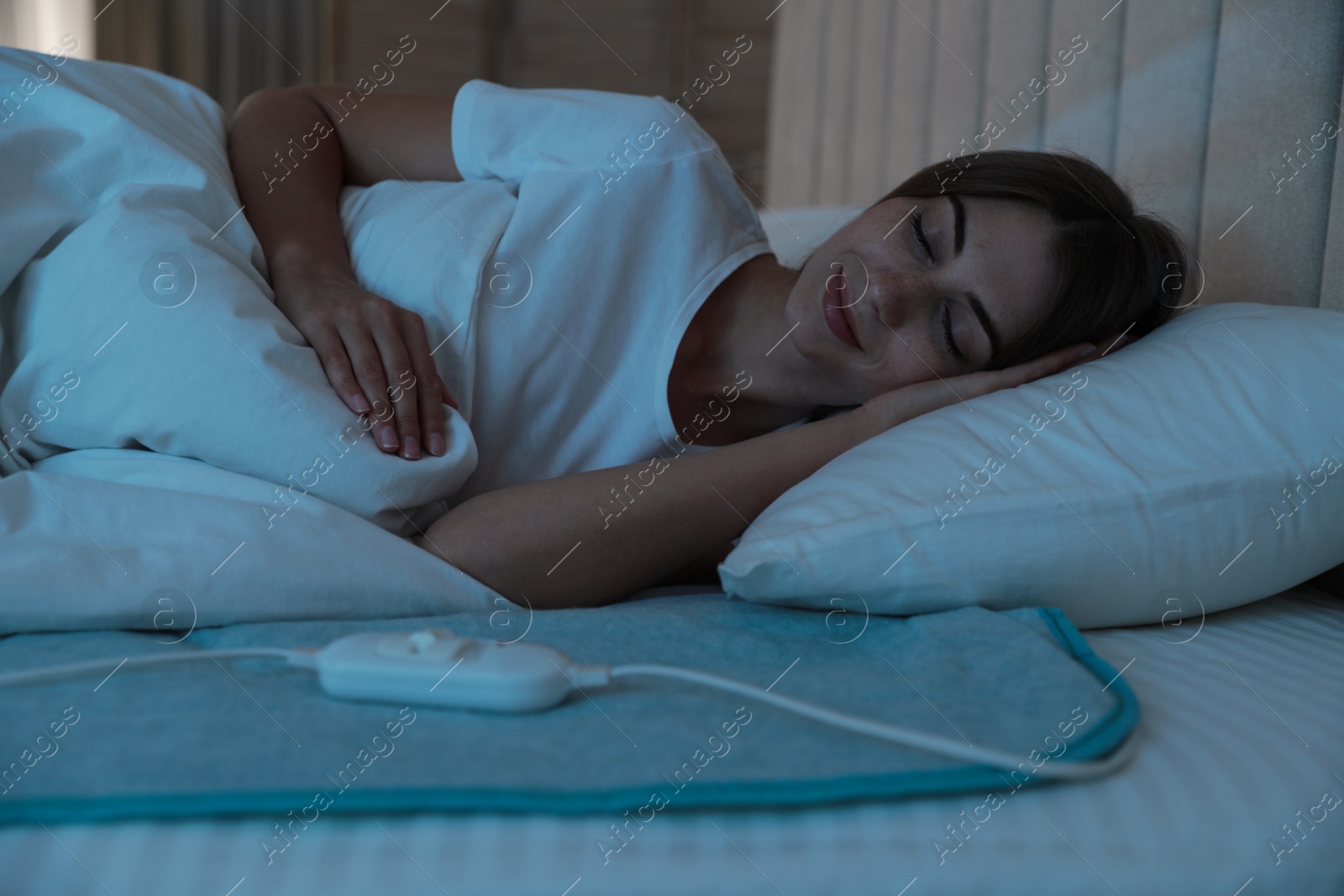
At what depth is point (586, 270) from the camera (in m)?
1.02

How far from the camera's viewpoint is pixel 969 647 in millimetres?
653

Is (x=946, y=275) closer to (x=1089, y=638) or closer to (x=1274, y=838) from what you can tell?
(x=1089, y=638)

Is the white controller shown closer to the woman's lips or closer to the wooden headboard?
the woman's lips

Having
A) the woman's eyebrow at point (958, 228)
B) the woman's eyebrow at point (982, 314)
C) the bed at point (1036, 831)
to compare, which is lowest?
the bed at point (1036, 831)

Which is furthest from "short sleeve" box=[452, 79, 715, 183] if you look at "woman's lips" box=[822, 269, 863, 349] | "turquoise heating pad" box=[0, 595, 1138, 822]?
"turquoise heating pad" box=[0, 595, 1138, 822]

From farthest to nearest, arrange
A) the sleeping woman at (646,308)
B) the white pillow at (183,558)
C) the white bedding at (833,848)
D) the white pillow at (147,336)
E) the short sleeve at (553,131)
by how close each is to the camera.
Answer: the short sleeve at (553,131)
the sleeping woman at (646,308)
the white pillow at (147,336)
the white pillow at (183,558)
the white bedding at (833,848)

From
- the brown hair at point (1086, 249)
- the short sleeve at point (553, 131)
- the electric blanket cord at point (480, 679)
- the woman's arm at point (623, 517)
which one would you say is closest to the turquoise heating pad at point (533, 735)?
the electric blanket cord at point (480, 679)

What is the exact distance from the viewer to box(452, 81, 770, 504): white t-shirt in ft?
3.23

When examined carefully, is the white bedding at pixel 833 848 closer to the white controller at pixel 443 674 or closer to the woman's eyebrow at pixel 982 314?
the white controller at pixel 443 674

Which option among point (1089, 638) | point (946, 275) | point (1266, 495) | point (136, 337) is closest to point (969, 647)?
point (1089, 638)

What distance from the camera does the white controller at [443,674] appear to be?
1.73 ft

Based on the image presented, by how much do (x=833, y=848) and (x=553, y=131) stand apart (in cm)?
86

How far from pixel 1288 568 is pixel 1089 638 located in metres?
0.18

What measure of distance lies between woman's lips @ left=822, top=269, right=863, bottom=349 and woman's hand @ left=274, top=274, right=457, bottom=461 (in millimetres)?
404
